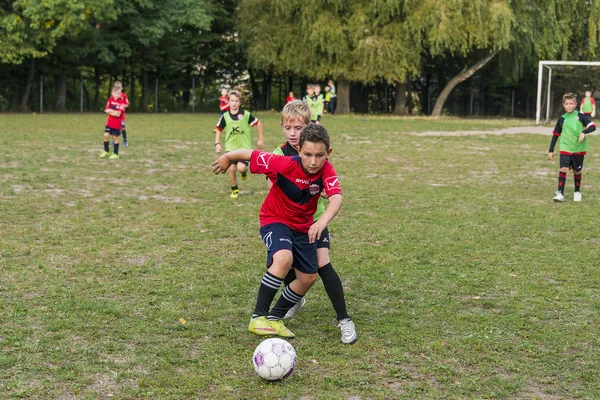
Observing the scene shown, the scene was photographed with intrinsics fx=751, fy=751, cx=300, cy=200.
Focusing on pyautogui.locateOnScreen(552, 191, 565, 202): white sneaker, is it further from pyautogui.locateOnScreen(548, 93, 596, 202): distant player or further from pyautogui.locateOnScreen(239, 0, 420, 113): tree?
pyautogui.locateOnScreen(239, 0, 420, 113): tree

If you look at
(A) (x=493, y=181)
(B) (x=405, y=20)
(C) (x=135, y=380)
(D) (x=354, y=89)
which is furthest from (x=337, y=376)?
(D) (x=354, y=89)

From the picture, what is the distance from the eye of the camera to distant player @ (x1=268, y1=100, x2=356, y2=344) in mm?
4953

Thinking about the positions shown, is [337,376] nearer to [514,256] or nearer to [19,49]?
[514,256]

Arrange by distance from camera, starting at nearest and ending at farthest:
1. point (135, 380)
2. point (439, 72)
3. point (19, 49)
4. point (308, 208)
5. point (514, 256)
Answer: point (135, 380) < point (308, 208) < point (514, 256) < point (19, 49) < point (439, 72)

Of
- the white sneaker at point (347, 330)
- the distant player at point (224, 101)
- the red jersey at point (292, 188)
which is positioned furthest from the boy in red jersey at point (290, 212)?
the distant player at point (224, 101)

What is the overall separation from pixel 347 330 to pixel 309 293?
1221 mm

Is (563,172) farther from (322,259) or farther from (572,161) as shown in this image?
(322,259)

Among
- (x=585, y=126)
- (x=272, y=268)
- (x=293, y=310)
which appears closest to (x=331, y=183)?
(x=272, y=268)

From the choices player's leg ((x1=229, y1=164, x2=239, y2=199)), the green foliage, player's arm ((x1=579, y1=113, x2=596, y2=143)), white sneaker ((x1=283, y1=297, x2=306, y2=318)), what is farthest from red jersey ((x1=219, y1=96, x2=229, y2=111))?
the green foliage

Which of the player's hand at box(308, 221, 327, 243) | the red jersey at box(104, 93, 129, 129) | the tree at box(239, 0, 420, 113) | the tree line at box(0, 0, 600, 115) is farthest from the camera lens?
the tree at box(239, 0, 420, 113)

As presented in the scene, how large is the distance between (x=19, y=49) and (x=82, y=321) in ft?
101

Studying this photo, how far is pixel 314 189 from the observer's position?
16.5 feet

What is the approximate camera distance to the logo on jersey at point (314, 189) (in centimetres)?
500

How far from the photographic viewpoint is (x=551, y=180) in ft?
44.2
